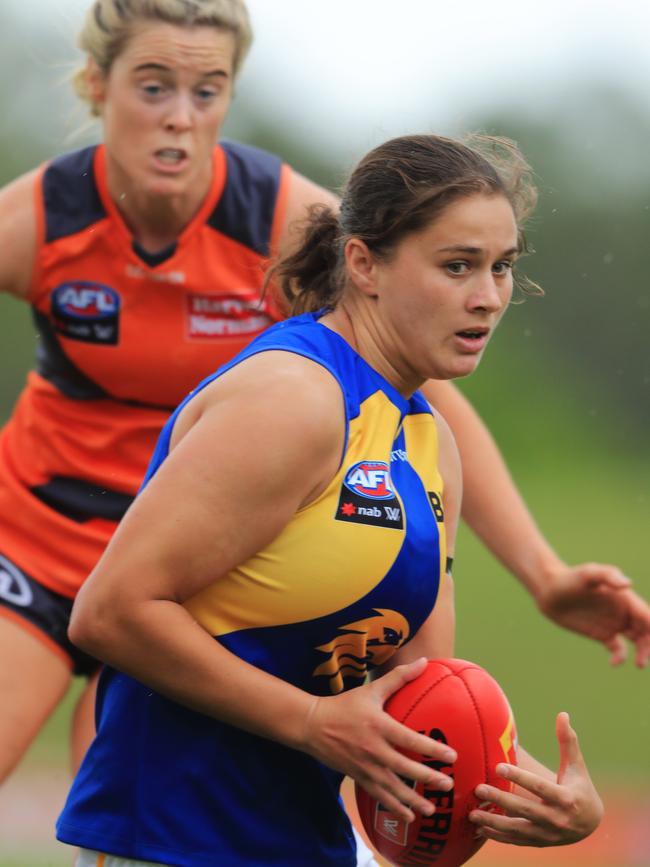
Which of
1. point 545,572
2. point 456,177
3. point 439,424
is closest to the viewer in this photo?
point 456,177

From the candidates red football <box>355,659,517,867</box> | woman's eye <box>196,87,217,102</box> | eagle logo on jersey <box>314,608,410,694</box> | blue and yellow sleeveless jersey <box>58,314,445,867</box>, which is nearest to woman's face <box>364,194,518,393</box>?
blue and yellow sleeveless jersey <box>58,314,445,867</box>

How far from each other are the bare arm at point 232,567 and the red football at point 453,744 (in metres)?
0.13

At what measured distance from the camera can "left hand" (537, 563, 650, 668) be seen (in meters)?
4.11

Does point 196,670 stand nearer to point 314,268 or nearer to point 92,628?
point 92,628

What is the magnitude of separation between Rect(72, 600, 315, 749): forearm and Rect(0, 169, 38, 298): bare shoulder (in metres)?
1.81

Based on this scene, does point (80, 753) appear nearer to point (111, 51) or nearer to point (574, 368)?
point (111, 51)

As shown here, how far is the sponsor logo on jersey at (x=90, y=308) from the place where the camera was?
4508 millimetres

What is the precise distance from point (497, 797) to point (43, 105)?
2763 cm

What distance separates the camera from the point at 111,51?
451 centimetres

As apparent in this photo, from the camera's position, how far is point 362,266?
323cm

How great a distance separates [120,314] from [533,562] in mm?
1398

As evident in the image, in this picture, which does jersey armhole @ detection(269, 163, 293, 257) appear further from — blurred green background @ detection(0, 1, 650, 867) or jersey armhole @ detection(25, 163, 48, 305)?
blurred green background @ detection(0, 1, 650, 867)

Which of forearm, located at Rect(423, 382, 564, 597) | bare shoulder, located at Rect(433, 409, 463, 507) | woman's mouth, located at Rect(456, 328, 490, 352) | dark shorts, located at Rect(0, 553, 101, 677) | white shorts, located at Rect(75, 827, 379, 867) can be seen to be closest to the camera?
white shorts, located at Rect(75, 827, 379, 867)

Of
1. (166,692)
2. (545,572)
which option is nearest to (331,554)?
(166,692)
